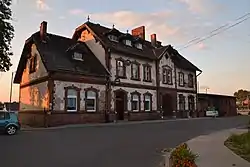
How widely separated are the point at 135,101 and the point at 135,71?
3686mm

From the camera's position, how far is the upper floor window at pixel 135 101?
35.3m

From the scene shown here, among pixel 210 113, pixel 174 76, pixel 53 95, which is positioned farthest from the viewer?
pixel 210 113

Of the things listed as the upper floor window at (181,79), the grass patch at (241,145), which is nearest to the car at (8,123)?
the grass patch at (241,145)

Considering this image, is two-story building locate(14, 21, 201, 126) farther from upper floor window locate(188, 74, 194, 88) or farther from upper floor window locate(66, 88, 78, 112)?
upper floor window locate(188, 74, 194, 88)

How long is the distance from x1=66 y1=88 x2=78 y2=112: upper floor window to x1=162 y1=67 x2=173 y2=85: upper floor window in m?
15.5

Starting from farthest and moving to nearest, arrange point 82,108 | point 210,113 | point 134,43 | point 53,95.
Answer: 1. point 210,113
2. point 134,43
3. point 82,108
4. point 53,95

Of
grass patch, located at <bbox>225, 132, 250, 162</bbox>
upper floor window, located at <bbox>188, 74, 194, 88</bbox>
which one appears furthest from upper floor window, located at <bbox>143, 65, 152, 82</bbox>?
grass patch, located at <bbox>225, 132, 250, 162</bbox>

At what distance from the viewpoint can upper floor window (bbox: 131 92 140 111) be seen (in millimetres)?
35312

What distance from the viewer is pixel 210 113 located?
149 feet

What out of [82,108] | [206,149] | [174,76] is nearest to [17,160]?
[206,149]

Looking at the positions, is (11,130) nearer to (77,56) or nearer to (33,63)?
(33,63)

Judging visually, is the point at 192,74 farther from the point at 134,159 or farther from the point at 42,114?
the point at 134,159

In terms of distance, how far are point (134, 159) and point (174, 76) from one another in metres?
33.3

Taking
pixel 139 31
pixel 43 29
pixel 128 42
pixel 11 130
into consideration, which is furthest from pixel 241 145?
pixel 139 31
